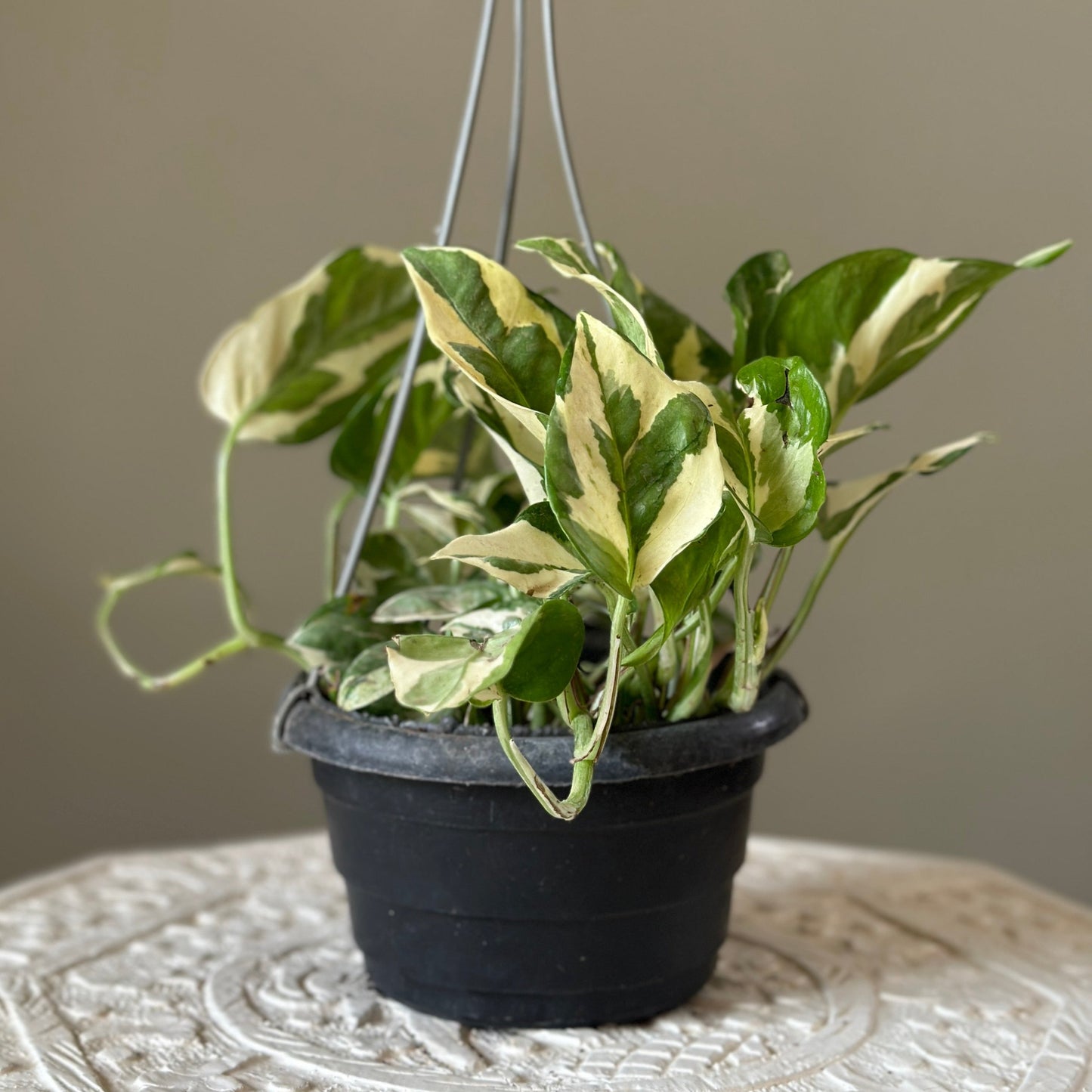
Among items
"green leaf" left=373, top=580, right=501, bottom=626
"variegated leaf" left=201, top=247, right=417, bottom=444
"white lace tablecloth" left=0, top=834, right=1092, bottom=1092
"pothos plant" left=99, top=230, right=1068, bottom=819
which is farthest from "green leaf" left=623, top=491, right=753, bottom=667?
"variegated leaf" left=201, top=247, right=417, bottom=444

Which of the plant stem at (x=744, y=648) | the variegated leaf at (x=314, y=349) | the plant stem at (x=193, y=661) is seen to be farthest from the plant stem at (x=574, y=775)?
the variegated leaf at (x=314, y=349)

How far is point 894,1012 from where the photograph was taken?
2.63 ft

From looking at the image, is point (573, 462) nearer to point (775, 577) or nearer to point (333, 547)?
point (775, 577)

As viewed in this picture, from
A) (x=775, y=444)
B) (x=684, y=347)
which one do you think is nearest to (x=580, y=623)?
(x=775, y=444)

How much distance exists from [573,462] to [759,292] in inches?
9.2

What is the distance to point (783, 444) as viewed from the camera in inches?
24.0

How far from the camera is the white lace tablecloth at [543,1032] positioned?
706 millimetres

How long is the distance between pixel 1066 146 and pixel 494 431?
148cm

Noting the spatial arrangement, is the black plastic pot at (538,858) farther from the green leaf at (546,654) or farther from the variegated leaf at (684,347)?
the variegated leaf at (684,347)

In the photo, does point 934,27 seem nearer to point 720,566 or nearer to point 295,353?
point 295,353

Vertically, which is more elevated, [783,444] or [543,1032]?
[783,444]

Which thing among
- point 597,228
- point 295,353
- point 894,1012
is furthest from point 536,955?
point 597,228

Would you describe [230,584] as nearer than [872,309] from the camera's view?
Result: No

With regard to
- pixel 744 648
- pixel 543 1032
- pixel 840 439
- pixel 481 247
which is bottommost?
pixel 543 1032
